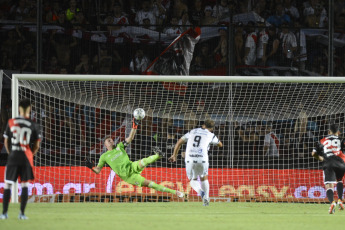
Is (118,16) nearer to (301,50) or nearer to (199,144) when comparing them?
(301,50)

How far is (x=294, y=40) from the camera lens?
17.7 m

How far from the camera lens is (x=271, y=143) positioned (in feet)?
54.9

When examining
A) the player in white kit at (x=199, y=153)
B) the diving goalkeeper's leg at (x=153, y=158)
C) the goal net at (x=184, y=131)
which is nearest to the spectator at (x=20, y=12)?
the goal net at (x=184, y=131)

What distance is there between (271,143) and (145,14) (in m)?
5.22

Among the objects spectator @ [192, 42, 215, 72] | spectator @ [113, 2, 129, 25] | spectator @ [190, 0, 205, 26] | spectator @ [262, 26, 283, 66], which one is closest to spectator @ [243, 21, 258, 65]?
spectator @ [262, 26, 283, 66]

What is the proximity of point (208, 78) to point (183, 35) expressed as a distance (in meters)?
3.82

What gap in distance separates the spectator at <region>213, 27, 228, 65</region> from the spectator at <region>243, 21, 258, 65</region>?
1.86 ft

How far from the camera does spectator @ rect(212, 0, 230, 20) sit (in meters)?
19.2

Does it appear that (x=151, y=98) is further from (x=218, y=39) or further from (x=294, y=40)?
(x=294, y=40)

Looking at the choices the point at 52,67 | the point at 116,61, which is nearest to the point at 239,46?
the point at 116,61

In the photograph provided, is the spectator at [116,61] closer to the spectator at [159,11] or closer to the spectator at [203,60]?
the spectator at [203,60]

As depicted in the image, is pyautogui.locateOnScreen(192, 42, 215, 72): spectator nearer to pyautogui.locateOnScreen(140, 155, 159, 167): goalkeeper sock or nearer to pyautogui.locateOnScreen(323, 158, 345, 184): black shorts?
pyautogui.locateOnScreen(140, 155, 159, 167): goalkeeper sock

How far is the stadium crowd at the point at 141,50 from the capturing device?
54.5ft

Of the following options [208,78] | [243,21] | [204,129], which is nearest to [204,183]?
[204,129]
